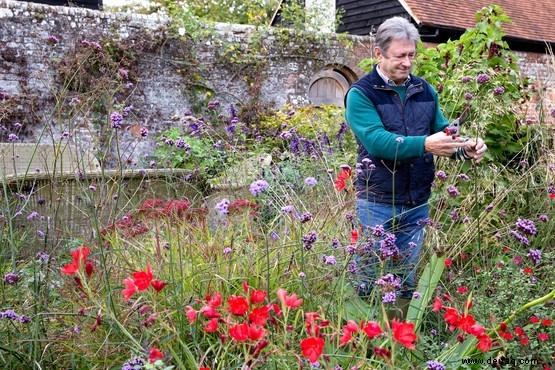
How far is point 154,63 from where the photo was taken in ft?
31.6

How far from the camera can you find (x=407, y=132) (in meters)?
3.04

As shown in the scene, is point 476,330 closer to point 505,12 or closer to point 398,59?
point 398,59

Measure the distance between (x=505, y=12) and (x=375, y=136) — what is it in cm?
1319

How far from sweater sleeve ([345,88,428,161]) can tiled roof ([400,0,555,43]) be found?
9.91 m

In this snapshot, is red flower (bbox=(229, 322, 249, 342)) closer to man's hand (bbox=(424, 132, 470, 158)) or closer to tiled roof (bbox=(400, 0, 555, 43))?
man's hand (bbox=(424, 132, 470, 158))

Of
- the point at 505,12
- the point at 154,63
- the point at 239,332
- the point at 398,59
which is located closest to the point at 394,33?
the point at 398,59

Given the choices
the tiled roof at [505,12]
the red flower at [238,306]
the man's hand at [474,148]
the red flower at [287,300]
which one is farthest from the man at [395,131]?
the tiled roof at [505,12]

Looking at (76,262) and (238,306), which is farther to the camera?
(76,262)

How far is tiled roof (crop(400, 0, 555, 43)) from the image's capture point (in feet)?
42.8

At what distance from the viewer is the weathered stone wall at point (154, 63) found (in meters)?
8.55

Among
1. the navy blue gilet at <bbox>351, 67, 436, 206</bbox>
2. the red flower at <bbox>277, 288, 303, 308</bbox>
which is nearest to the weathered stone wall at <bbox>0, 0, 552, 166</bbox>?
the navy blue gilet at <bbox>351, 67, 436, 206</bbox>

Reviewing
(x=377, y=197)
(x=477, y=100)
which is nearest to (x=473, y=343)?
(x=377, y=197)

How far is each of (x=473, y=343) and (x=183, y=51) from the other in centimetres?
838

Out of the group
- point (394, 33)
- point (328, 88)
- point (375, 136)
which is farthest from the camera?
point (328, 88)
